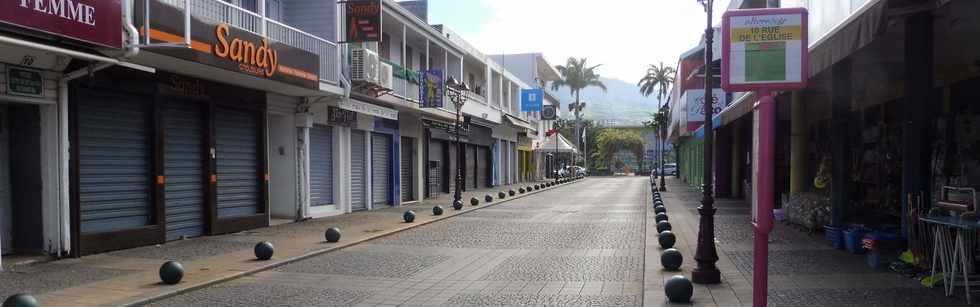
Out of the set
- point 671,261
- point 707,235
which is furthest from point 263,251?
point 707,235

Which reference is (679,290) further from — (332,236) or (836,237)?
(332,236)

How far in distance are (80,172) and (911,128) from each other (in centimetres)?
1107

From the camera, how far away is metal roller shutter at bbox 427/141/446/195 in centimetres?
2603

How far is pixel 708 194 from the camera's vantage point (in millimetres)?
7613

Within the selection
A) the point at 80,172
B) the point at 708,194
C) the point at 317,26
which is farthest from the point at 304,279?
the point at 317,26

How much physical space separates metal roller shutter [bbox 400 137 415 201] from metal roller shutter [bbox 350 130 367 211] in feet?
11.2

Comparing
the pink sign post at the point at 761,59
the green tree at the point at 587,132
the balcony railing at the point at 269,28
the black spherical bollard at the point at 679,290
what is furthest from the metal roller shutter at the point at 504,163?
the green tree at the point at 587,132

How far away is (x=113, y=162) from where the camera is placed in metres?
10.7

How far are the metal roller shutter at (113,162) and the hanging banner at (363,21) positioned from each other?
225 inches

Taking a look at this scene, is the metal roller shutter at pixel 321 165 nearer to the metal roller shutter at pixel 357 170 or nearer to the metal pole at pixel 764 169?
the metal roller shutter at pixel 357 170

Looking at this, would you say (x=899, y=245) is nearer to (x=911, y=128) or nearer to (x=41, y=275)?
(x=911, y=128)

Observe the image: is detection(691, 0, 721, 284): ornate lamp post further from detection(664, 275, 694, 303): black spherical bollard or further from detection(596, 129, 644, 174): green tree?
detection(596, 129, 644, 174): green tree

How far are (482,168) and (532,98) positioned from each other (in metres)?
7.82

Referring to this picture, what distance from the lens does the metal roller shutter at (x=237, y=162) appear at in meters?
13.5
